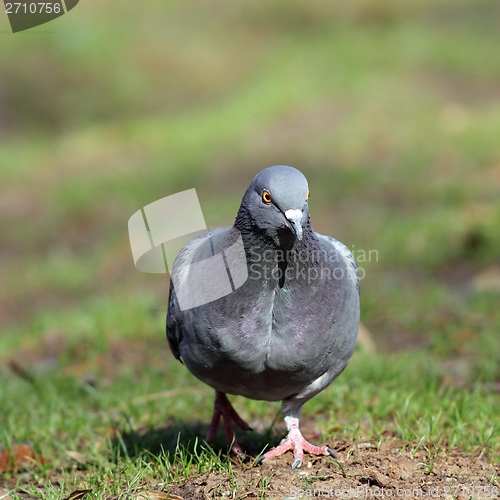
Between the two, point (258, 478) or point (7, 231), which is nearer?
point (258, 478)

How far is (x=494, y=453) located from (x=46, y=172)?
10.9 metres

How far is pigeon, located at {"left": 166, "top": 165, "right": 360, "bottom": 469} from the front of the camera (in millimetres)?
2693

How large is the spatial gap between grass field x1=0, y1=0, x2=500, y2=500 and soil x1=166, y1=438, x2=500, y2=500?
0.20ft

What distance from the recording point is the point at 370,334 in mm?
5543

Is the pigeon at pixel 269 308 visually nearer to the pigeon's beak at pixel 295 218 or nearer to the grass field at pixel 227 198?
the pigeon's beak at pixel 295 218

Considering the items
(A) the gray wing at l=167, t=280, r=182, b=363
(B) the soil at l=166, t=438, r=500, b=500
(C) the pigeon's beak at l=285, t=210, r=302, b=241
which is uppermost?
(C) the pigeon's beak at l=285, t=210, r=302, b=241

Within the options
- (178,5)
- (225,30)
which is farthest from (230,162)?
(178,5)

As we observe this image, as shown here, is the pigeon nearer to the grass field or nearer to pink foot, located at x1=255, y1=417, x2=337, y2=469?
pink foot, located at x1=255, y1=417, x2=337, y2=469

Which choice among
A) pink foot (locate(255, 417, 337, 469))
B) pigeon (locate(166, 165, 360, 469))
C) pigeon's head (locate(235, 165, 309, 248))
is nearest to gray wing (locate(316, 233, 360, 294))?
pigeon (locate(166, 165, 360, 469))

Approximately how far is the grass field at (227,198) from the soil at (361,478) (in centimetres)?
6

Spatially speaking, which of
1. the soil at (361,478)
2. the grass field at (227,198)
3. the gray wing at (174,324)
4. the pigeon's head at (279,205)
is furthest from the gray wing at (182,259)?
the soil at (361,478)

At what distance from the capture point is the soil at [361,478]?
105 inches

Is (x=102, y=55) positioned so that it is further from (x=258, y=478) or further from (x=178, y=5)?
(x=258, y=478)

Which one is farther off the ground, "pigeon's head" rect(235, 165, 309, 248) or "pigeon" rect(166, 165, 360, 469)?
"pigeon's head" rect(235, 165, 309, 248)
